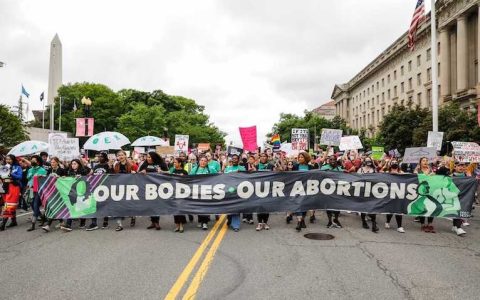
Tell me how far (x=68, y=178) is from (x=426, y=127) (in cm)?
3124

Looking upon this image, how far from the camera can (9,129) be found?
1603 inches

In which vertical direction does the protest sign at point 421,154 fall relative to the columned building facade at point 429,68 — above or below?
below

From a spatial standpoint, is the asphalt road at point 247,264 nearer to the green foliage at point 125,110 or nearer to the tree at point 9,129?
the tree at point 9,129

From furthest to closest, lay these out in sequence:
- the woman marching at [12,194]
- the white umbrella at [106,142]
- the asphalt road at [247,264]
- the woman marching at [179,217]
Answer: the white umbrella at [106,142] → the woman marching at [12,194] → the woman marching at [179,217] → the asphalt road at [247,264]

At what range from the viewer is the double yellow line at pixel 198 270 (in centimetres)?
479

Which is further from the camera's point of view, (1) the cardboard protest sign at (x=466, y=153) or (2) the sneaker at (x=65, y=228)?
(1) the cardboard protest sign at (x=466, y=153)

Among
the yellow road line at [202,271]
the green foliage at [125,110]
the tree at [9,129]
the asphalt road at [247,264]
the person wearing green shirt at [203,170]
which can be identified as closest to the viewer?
the yellow road line at [202,271]

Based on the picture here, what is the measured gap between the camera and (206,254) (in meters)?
6.68

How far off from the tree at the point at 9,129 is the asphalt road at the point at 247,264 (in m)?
37.0

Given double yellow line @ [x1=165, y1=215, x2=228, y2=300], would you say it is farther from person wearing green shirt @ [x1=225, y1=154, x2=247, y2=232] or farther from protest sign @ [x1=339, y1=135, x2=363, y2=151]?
protest sign @ [x1=339, y1=135, x2=363, y2=151]

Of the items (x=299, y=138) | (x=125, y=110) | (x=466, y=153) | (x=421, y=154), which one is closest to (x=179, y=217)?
(x=421, y=154)

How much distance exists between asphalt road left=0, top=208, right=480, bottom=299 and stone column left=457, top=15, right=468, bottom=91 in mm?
43111

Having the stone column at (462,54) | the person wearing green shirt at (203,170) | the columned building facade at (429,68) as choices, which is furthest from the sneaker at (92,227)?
the stone column at (462,54)

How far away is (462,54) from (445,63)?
3.94 m
